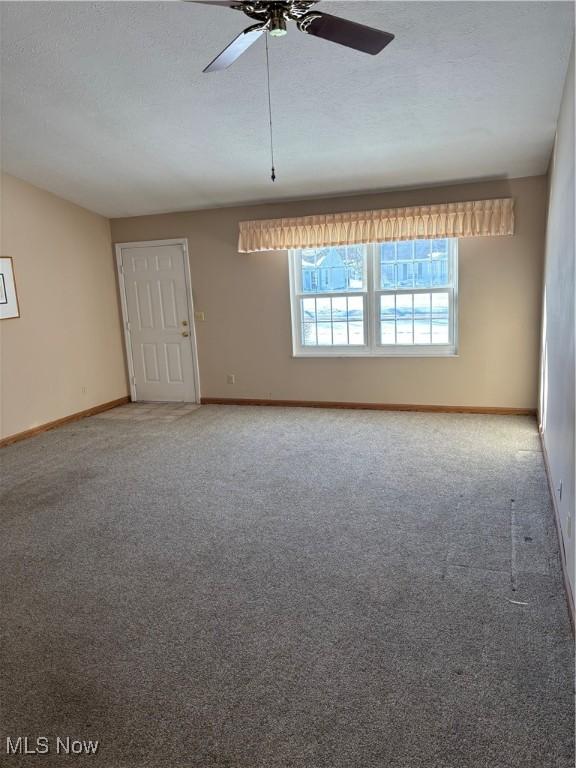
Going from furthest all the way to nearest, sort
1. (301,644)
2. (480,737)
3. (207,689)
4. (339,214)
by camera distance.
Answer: (339,214) → (301,644) → (207,689) → (480,737)

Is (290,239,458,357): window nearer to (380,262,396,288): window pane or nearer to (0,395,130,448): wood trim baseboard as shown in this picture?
(380,262,396,288): window pane

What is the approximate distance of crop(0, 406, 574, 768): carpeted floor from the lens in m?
1.77

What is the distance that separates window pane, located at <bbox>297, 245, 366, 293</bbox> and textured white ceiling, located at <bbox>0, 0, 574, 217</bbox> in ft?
2.10

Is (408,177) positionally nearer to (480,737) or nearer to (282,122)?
(282,122)

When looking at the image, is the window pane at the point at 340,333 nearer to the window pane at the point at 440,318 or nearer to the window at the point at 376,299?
the window at the point at 376,299

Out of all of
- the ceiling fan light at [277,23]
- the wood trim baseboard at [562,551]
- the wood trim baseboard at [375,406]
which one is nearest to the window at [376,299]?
the wood trim baseboard at [375,406]

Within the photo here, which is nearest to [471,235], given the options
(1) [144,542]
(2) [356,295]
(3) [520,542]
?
(2) [356,295]

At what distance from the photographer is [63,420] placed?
238 inches

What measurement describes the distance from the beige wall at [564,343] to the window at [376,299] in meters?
1.69

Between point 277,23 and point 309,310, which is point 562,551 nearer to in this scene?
point 277,23

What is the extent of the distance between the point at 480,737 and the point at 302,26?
2743 mm

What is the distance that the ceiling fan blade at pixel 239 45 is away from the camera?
7.32 ft

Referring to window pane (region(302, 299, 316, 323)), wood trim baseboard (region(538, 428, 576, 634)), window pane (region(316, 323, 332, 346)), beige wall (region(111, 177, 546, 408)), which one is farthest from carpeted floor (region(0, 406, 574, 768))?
window pane (region(302, 299, 316, 323))

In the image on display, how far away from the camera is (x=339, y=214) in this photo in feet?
18.4
